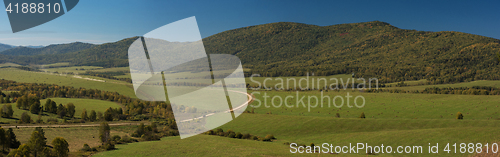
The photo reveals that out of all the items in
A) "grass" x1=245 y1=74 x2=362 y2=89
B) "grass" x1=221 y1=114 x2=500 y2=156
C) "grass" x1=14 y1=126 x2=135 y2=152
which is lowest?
"grass" x1=14 y1=126 x2=135 y2=152

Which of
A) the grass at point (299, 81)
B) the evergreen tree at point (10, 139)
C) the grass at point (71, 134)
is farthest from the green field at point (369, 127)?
the grass at point (299, 81)

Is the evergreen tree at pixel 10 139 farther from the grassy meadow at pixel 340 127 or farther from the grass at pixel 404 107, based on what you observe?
the grass at pixel 404 107

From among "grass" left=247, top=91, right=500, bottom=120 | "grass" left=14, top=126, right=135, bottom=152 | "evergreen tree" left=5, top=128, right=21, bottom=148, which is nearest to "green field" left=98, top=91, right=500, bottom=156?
"grass" left=247, top=91, right=500, bottom=120

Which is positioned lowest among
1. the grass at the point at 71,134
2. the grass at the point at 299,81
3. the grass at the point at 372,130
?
the grass at the point at 71,134

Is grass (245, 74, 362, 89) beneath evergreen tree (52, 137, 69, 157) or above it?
above

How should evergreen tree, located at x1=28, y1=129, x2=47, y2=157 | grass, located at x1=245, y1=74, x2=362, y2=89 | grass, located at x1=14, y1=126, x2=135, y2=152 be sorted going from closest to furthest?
evergreen tree, located at x1=28, y1=129, x2=47, y2=157 < grass, located at x1=14, y1=126, x2=135, y2=152 < grass, located at x1=245, y1=74, x2=362, y2=89

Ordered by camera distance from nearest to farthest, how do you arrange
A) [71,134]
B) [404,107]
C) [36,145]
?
[36,145]
[71,134]
[404,107]

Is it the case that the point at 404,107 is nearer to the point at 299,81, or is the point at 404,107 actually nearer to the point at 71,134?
the point at 299,81

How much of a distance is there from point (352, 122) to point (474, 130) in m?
18.1

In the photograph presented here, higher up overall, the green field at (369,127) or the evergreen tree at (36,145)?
the evergreen tree at (36,145)

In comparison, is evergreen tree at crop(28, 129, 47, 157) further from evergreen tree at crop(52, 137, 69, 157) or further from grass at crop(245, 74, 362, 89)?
grass at crop(245, 74, 362, 89)

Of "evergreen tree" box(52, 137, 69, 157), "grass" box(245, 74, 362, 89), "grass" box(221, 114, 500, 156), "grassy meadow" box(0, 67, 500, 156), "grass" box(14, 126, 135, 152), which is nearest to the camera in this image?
"evergreen tree" box(52, 137, 69, 157)

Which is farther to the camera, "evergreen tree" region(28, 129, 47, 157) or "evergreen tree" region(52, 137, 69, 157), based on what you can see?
"evergreen tree" region(52, 137, 69, 157)

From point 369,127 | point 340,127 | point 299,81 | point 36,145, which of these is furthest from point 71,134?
point 299,81
